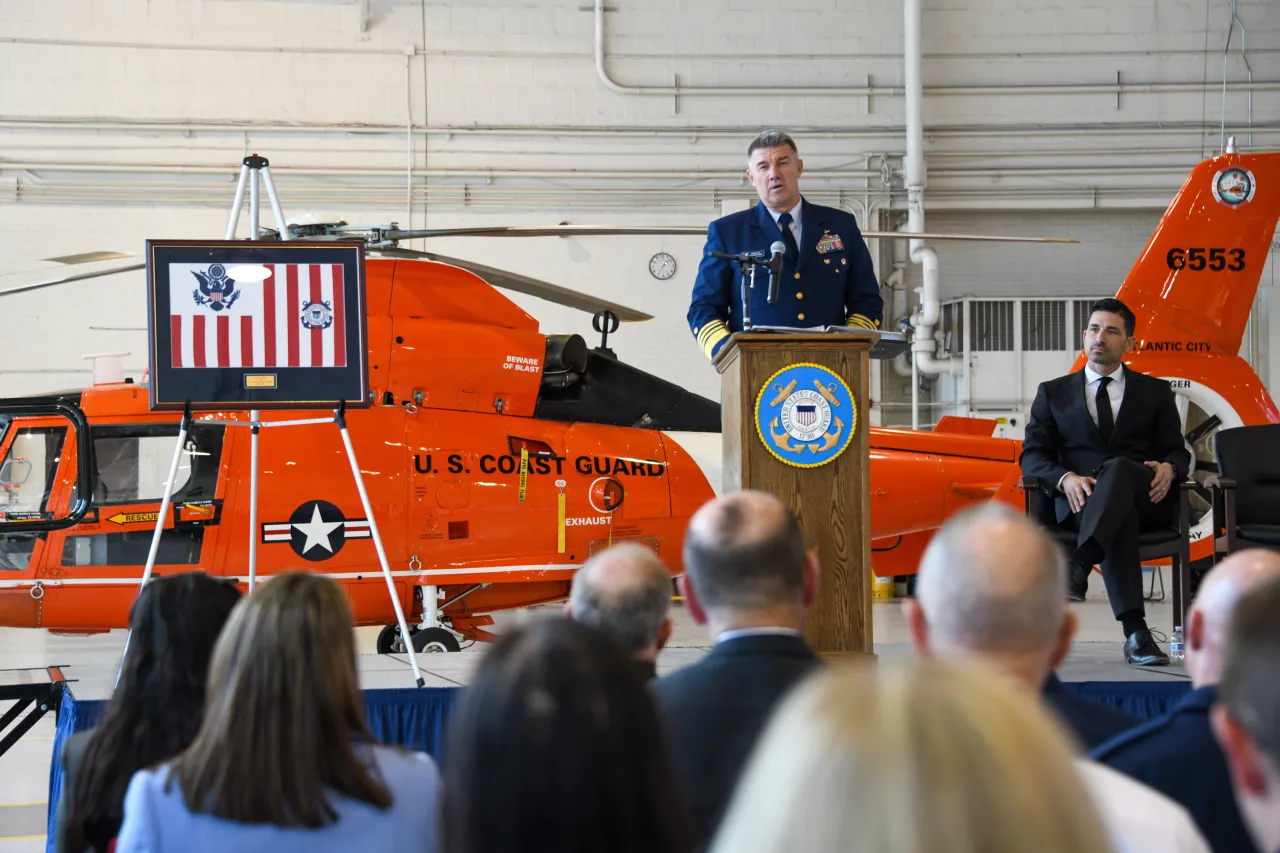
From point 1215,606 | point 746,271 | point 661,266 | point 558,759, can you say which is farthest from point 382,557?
point 661,266

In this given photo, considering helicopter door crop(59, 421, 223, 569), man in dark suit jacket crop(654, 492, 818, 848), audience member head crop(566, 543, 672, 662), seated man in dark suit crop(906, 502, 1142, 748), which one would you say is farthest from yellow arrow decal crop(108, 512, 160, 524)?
seated man in dark suit crop(906, 502, 1142, 748)

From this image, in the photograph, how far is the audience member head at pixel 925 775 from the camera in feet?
2.39

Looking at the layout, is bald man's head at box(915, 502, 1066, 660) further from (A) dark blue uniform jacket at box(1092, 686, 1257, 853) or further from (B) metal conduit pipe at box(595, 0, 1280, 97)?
(B) metal conduit pipe at box(595, 0, 1280, 97)

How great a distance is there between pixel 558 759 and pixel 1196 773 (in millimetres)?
1145

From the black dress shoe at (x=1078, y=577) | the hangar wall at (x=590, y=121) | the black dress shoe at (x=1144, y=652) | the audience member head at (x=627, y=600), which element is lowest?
the black dress shoe at (x=1144, y=652)

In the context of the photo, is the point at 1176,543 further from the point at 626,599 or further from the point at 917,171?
the point at 917,171

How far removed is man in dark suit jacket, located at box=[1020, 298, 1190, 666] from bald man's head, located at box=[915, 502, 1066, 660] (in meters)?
2.85

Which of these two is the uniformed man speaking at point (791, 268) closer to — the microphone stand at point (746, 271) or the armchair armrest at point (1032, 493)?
the microphone stand at point (746, 271)

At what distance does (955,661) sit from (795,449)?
9.44 feet

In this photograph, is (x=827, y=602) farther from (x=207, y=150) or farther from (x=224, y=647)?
(x=207, y=150)

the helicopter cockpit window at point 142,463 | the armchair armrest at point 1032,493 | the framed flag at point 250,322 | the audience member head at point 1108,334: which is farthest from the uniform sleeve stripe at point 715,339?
the helicopter cockpit window at point 142,463

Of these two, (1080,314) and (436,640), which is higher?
(1080,314)

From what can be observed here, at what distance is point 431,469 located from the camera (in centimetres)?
705

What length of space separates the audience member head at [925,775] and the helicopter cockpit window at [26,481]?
6.76 metres
